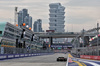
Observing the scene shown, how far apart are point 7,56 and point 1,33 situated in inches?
2738

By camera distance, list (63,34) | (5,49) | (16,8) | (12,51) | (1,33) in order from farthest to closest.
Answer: (63,34) → (16,8) → (1,33) → (12,51) → (5,49)

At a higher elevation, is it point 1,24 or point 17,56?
point 1,24

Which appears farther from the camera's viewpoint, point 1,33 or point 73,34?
point 73,34

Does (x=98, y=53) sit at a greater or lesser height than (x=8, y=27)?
lesser

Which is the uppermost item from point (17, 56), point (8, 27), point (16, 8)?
point (16, 8)

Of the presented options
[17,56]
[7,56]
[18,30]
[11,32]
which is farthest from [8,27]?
[7,56]

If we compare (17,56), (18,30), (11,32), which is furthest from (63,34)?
(17,56)

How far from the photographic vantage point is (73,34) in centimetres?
19850

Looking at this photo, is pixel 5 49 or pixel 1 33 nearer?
pixel 5 49

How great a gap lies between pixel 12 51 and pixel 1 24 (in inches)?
2718

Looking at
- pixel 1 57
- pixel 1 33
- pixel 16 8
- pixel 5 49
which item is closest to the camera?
pixel 1 57

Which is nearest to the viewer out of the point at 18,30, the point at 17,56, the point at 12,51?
the point at 12,51

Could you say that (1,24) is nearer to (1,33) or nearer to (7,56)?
(1,33)

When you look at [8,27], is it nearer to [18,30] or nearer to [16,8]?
[16,8]
